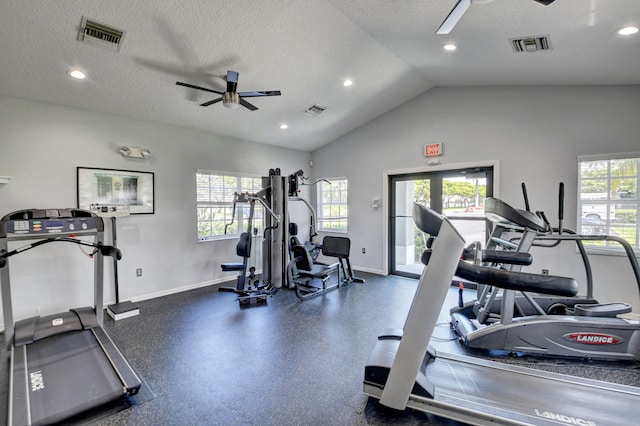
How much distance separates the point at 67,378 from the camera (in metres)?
2.17

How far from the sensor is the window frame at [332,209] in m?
6.41

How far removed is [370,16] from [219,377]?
375cm

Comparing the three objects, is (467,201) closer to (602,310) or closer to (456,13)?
(602,310)

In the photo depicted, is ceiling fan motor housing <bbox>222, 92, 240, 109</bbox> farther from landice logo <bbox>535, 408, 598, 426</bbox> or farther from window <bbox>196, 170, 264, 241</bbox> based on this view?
landice logo <bbox>535, 408, 598, 426</bbox>

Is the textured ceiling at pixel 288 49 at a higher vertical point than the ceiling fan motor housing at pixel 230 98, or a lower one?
higher

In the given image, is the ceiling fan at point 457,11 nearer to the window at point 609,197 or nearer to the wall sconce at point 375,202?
the window at point 609,197

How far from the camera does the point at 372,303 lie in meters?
4.24

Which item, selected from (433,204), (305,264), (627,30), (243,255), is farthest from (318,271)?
(627,30)

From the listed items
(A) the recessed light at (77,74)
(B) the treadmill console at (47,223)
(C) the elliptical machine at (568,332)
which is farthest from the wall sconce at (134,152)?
(C) the elliptical machine at (568,332)

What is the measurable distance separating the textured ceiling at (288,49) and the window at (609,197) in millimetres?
1010

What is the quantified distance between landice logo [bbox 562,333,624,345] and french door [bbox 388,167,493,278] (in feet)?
5.57

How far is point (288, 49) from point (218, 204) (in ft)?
10.1

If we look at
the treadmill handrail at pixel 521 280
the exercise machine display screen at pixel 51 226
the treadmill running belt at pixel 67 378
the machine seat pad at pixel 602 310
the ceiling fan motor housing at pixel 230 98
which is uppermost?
the ceiling fan motor housing at pixel 230 98

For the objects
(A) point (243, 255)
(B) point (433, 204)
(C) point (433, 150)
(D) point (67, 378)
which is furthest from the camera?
(B) point (433, 204)
